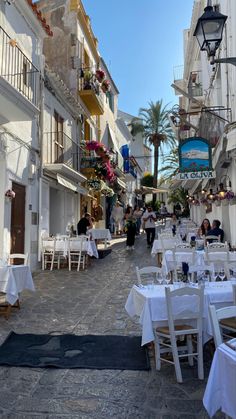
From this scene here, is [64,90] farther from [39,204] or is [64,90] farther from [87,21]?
[87,21]

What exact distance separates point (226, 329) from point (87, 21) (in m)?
19.0

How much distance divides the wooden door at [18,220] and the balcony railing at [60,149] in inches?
94.7

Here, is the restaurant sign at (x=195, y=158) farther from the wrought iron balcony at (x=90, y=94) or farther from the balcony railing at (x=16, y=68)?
the wrought iron balcony at (x=90, y=94)

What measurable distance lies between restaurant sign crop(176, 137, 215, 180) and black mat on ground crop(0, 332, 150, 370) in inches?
294

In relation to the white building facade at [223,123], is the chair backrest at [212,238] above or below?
below

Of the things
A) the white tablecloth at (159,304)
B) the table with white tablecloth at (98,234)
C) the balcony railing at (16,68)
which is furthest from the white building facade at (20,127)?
the white tablecloth at (159,304)

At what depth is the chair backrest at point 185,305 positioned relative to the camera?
4.08 meters

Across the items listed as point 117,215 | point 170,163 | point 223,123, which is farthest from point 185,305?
point 170,163

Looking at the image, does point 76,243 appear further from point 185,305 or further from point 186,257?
point 185,305

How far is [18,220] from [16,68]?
4.30 metres

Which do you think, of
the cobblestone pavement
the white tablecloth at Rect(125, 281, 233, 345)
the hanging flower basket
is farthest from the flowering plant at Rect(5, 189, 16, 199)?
the white tablecloth at Rect(125, 281, 233, 345)

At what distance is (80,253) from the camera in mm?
12109

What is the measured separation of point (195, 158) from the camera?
1221cm

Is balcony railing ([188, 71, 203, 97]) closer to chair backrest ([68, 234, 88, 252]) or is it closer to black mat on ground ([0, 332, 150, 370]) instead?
chair backrest ([68, 234, 88, 252])
